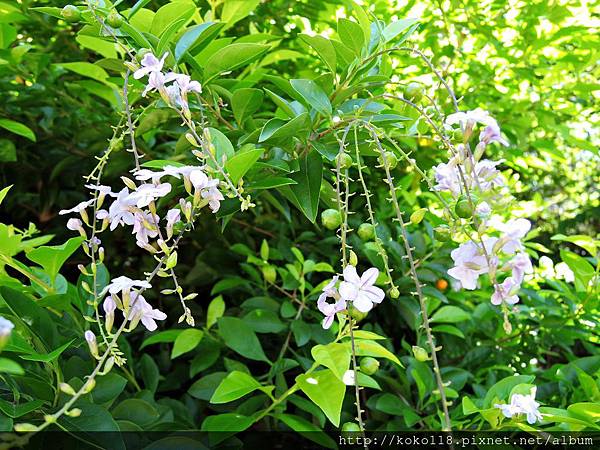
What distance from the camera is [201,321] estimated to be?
131cm

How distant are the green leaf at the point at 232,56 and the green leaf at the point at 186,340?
0.44 metres

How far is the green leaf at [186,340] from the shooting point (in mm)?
981

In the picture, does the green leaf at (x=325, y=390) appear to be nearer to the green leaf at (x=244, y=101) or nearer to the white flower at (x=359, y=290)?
the white flower at (x=359, y=290)

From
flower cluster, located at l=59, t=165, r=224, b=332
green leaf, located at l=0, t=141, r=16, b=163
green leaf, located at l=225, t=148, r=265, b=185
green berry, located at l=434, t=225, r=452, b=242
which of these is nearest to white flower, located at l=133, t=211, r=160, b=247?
flower cluster, located at l=59, t=165, r=224, b=332

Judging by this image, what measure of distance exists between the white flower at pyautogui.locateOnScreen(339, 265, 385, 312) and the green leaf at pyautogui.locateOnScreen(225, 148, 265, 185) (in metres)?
0.18

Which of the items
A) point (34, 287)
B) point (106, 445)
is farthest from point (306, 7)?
point (106, 445)

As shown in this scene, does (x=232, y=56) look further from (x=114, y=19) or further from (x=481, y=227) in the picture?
(x=481, y=227)

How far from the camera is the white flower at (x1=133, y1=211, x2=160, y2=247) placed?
63 cm

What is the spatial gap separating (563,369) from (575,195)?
2701mm

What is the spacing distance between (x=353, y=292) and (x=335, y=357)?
14 cm

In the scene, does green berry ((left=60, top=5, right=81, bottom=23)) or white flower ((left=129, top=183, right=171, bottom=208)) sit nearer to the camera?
white flower ((left=129, top=183, right=171, bottom=208))

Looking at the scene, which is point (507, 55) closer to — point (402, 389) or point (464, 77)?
point (464, 77)

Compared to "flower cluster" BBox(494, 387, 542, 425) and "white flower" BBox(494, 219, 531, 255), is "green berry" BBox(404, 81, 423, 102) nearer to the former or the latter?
"white flower" BBox(494, 219, 531, 255)

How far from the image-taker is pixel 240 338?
979 mm
